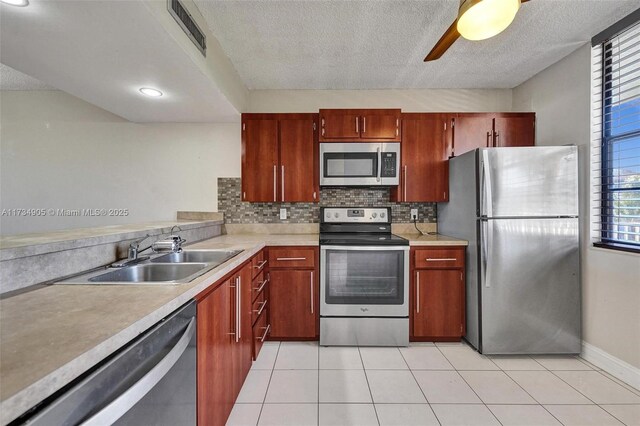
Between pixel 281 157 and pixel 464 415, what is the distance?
7.93 ft

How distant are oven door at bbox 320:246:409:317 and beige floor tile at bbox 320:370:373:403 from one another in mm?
496

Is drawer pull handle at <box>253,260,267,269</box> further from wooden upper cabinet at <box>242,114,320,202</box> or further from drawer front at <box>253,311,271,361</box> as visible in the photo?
wooden upper cabinet at <box>242,114,320,202</box>

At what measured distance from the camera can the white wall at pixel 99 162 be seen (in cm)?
304

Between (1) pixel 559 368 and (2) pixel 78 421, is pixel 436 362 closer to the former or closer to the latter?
(1) pixel 559 368

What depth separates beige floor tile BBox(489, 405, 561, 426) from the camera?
5.19ft

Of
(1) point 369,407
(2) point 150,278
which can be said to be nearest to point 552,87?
(1) point 369,407

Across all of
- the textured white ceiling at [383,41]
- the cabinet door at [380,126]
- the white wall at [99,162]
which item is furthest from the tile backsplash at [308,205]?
the textured white ceiling at [383,41]

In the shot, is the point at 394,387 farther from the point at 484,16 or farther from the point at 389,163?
the point at 484,16

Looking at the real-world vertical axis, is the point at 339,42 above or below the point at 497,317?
above

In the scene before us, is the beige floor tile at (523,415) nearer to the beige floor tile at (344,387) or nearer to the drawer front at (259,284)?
the beige floor tile at (344,387)

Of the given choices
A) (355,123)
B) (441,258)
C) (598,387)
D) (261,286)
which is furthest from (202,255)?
(598,387)

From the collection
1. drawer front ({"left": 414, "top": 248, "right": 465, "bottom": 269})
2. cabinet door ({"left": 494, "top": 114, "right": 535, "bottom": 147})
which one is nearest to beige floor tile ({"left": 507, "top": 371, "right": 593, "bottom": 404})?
drawer front ({"left": 414, "top": 248, "right": 465, "bottom": 269})

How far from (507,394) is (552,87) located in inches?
102

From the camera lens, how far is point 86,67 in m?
1.78
